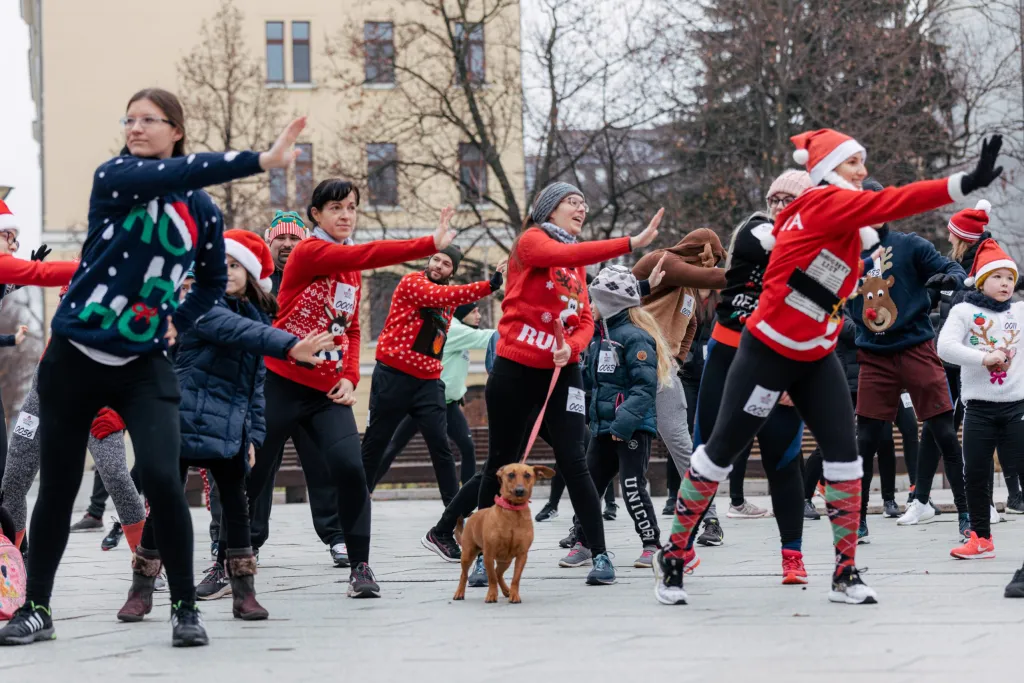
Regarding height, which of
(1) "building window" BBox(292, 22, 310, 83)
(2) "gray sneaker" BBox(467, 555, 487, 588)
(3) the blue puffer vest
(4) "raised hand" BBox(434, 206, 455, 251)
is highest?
(1) "building window" BBox(292, 22, 310, 83)

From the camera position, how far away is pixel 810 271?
6.11m

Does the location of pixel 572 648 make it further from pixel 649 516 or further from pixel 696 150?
pixel 696 150

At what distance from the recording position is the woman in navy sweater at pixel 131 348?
17.9 feet

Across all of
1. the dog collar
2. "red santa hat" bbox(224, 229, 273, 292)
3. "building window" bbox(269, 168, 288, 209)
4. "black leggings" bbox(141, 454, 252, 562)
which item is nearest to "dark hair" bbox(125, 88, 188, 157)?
"red santa hat" bbox(224, 229, 273, 292)

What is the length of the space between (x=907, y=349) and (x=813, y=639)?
4509mm

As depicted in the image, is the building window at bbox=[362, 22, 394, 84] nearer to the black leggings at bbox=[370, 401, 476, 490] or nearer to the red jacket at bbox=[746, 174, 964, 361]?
the black leggings at bbox=[370, 401, 476, 490]

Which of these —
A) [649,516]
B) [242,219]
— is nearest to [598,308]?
[649,516]

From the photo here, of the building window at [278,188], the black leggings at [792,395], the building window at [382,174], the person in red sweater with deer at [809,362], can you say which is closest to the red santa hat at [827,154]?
the person in red sweater with deer at [809,362]

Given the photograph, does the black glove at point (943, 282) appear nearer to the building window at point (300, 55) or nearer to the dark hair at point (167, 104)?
the dark hair at point (167, 104)

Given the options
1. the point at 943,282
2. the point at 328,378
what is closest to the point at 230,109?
the point at 943,282

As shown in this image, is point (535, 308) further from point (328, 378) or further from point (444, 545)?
point (444, 545)

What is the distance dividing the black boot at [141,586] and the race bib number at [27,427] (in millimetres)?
2164

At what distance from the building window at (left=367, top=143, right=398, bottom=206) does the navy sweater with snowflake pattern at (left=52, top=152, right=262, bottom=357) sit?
22.8 metres

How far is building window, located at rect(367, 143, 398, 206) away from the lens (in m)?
28.4
